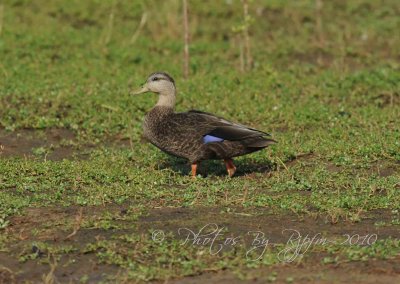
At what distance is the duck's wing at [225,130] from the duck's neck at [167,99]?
47cm

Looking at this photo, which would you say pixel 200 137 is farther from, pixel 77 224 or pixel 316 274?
pixel 316 274

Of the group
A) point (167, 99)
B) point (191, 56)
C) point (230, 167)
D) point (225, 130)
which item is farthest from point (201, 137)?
point (191, 56)

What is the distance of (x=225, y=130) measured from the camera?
9102 mm

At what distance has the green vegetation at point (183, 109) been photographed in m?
7.23

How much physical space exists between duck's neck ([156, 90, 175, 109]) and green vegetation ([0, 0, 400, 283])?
598mm

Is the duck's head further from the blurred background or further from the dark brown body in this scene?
the blurred background

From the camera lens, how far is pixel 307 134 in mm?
10688

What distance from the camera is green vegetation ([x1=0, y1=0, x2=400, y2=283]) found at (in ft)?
23.7

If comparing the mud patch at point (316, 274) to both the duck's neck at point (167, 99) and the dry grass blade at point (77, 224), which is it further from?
the duck's neck at point (167, 99)

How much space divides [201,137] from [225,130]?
9.4 inches

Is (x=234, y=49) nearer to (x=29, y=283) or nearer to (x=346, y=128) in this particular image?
(x=346, y=128)

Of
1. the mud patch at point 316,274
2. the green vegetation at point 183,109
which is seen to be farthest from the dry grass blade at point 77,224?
the mud patch at point 316,274

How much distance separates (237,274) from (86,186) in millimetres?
2622

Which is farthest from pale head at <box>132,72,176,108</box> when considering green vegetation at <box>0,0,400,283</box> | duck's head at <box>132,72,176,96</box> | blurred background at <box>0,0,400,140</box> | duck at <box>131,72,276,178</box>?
blurred background at <box>0,0,400,140</box>
